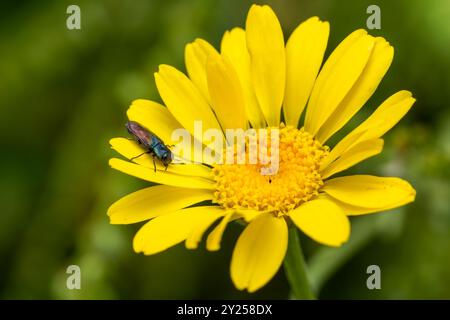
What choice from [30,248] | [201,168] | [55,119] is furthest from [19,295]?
[201,168]

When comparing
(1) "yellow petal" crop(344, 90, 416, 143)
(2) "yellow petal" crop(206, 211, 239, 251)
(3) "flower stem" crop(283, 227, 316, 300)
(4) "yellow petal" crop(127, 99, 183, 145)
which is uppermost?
(4) "yellow petal" crop(127, 99, 183, 145)

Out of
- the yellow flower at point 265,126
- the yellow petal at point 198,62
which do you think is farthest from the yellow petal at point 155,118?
the yellow petal at point 198,62

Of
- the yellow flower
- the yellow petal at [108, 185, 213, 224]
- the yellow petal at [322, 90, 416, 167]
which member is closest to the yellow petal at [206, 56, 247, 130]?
the yellow flower

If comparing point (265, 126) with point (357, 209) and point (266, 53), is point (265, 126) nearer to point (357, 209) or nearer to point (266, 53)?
point (266, 53)

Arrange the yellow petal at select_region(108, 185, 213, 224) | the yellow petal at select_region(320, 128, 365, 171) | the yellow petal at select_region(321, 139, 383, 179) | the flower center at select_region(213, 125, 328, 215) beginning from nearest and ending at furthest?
1. the yellow petal at select_region(321, 139, 383, 179)
2. the yellow petal at select_region(320, 128, 365, 171)
3. the yellow petal at select_region(108, 185, 213, 224)
4. the flower center at select_region(213, 125, 328, 215)

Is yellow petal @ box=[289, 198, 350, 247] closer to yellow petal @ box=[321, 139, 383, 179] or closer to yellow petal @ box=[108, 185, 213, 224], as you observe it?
yellow petal @ box=[321, 139, 383, 179]

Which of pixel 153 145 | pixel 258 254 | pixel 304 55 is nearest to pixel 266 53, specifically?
pixel 304 55
